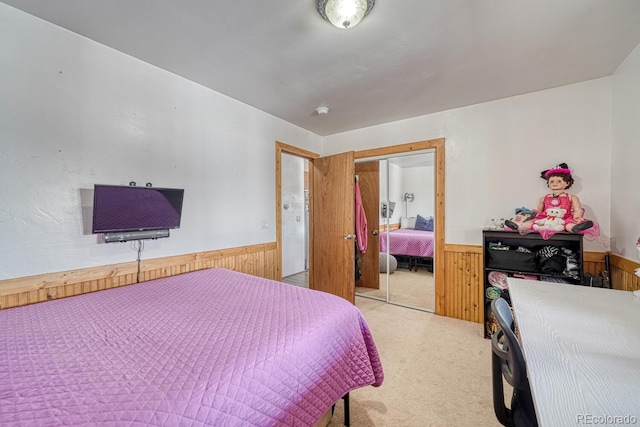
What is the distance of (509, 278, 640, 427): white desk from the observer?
2.03 feet

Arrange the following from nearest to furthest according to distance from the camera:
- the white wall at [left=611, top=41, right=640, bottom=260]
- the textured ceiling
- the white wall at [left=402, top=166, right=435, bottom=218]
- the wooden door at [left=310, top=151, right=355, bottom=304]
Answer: the textured ceiling < the white wall at [left=611, top=41, right=640, bottom=260] < the wooden door at [left=310, top=151, right=355, bottom=304] < the white wall at [left=402, top=166, right=435, bottom=218]

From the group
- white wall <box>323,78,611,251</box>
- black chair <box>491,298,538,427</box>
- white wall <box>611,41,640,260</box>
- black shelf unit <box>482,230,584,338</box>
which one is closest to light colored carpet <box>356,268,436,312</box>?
black shelf unit <box>482,230,584,338</box>

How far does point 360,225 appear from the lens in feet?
12.6

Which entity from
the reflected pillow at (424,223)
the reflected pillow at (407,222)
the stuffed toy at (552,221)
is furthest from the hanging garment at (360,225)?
the reflected pillow at (407,222)

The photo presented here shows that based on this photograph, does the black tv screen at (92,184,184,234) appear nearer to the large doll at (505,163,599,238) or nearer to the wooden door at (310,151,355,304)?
the wooden door at (310,151,355,304)

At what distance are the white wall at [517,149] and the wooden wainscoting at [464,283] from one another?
135 millimetres

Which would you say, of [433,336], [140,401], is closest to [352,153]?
[433,336]

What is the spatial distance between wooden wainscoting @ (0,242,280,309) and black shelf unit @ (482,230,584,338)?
2444mm

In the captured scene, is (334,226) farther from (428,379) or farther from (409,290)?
(428,379)

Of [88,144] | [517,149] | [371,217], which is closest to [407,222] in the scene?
[371,217]

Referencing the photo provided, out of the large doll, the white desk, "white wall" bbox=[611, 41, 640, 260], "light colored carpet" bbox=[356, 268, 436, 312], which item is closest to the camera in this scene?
the white desk

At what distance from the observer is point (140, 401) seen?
2.45ft

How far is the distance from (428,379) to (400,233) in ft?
11.4

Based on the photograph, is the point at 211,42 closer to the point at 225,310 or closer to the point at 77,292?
the point at 225,310
